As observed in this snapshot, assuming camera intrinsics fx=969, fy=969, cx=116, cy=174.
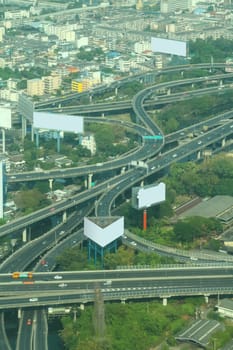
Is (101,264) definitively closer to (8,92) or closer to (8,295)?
(8,295)

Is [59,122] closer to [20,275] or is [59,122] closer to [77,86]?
[77,86]

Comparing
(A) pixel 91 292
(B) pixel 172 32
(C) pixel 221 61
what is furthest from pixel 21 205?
(B) pixel 172 32

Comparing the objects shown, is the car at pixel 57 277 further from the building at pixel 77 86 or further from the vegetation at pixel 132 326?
the building at pixel 77 86

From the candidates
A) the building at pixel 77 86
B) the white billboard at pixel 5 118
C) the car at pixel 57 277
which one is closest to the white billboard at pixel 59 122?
the white billboard at pixel 5 118

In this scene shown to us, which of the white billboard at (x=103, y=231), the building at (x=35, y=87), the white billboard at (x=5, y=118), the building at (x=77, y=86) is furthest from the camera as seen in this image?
the building at (x=77, y=86)

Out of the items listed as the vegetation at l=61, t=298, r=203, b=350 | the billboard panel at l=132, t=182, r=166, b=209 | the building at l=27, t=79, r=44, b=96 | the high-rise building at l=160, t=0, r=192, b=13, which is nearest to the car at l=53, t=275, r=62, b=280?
the vegetation at l=61, t=298, r=203, b=350

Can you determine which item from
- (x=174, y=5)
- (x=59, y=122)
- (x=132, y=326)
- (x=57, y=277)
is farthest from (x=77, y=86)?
(x=132, y=326)
